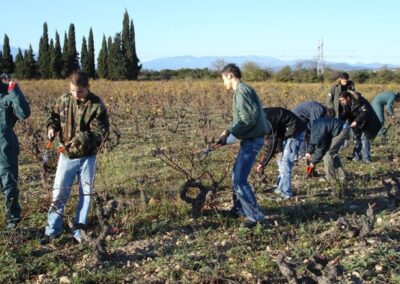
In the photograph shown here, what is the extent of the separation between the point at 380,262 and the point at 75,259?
7.80 feet

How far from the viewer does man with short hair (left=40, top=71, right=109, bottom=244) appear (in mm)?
4117

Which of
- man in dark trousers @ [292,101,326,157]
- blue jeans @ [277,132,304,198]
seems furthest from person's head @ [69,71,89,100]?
man in dark trousers @ [292,101,326,157]

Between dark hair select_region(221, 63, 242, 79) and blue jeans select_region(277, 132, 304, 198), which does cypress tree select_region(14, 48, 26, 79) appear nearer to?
blue jeans select_region(277, 132, 304, 198)

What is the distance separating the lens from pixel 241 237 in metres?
4.53

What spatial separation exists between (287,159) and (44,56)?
40.8m

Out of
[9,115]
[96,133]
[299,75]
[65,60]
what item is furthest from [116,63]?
[96,133]

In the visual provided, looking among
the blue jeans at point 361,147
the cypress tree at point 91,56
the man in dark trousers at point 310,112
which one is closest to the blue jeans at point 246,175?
the man in dark trousers at point 310,112

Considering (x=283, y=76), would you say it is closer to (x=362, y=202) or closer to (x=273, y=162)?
(x=273, y=162)

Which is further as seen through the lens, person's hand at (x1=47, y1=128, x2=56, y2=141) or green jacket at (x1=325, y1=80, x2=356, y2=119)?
green jacket at (x1=325, y1=80, x2=356, y2=119)

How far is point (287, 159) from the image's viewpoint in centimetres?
573

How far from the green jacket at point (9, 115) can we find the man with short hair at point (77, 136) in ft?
1.25

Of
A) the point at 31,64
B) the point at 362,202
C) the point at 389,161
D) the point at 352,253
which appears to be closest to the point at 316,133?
the point at 362,202

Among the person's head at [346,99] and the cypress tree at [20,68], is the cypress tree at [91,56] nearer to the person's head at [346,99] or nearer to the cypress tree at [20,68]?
the cypress tree at [20,68]

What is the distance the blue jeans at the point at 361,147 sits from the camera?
809 cm
